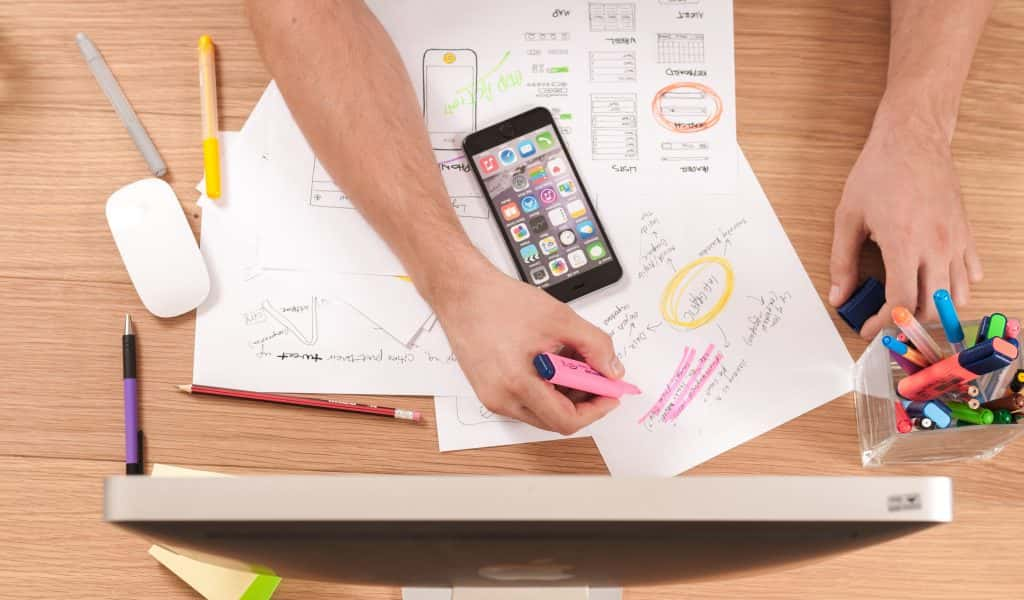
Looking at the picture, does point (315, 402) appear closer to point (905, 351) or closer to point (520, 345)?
point (520, 345)

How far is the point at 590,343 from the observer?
683 millimetres

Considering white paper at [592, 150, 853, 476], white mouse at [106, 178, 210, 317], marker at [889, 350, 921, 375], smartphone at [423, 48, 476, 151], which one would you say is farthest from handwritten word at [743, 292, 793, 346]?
white mouse at [106, 178, 210, 317]

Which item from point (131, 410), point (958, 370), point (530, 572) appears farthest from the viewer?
point (131, 410)

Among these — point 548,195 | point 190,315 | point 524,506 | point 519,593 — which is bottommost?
point 519,593

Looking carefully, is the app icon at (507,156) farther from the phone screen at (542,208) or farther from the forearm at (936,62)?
the forearm at (936,62)

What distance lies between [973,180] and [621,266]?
35cm

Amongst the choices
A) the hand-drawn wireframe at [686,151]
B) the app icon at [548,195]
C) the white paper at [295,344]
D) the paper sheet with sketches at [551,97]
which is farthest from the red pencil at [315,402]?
the hand-drawn wireframe at [686,151]

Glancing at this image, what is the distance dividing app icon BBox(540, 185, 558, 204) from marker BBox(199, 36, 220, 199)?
31cm

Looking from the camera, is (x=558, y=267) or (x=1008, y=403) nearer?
(x=1008, y=403)

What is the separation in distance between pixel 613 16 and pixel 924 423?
1.55 ft

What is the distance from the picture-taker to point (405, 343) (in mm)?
748

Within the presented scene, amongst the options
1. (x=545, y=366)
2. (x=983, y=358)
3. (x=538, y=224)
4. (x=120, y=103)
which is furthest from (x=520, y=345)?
(x=120, y=103)

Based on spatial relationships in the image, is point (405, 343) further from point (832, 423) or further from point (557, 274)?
point (832, 423)

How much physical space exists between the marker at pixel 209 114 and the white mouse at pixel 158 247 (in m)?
0.04
